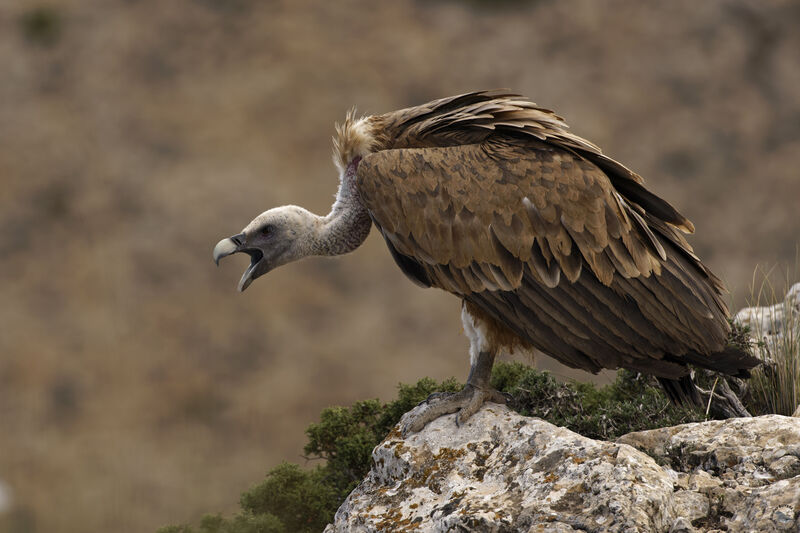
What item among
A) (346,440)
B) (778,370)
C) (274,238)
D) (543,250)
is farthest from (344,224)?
(778,370)

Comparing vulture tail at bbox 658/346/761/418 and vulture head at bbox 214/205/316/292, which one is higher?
vulture head at bbox 214/205/316/292

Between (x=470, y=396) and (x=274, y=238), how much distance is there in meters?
1.31

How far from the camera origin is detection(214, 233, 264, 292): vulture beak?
4160mm

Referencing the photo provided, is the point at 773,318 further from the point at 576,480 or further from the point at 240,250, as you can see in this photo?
the point at 240,250

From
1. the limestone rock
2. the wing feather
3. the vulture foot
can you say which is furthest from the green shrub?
the wing feather

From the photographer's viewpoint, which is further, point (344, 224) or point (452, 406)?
point (344, 224)

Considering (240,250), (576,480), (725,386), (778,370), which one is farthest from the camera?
(778,370)

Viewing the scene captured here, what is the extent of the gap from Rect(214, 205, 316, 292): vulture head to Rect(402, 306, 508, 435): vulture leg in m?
0.94

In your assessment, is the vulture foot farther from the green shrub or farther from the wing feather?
the green shrub

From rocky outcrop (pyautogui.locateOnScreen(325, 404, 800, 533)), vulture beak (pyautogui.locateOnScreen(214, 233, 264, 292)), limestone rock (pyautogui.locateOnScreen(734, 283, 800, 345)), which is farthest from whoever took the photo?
limestone rock (pyautogui.locateOnScreen(734, 283, 800, 345))

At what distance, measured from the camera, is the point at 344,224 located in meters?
4.28

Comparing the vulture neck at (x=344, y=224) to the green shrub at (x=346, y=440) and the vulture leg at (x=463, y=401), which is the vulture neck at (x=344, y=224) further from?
the green shrub at (x=346, y=440)

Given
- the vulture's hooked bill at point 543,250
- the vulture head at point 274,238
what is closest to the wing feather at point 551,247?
the vulture's hooked bill at point 543,250

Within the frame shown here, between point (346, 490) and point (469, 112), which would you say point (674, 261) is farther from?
point (346, 490)
